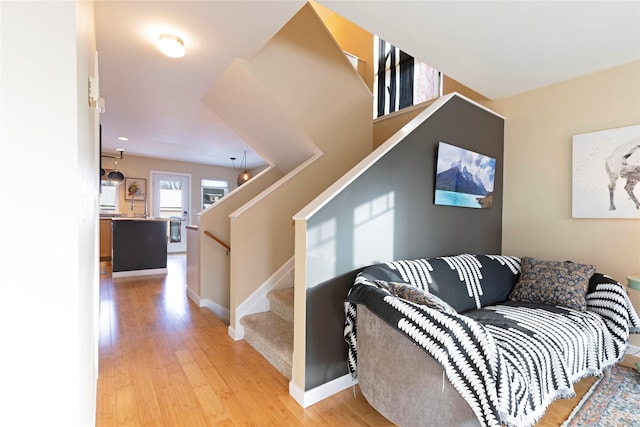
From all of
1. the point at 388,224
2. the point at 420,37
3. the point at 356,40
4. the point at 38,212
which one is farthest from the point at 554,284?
the point at 356,40

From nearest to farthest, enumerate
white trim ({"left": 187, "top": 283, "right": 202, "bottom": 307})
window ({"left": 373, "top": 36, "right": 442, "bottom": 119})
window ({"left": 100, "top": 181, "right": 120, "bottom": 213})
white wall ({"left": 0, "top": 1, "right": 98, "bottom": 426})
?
1. white wall ({"left": 0, "top": 1, "right": 98, "bottom": 426})
2. white trim ({"left": 187, "top": 283, "right": 202, "bottom": 307})
3. window ({"left": 373, "top": 36, "right": 442, "bottom": 119})
4. window ({"left": 100, "top": 181, "right": 120, "bottom": 213})

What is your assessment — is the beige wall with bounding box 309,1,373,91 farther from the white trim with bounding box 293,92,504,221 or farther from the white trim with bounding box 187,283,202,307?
the white trim with bounding box 187,283,202,307

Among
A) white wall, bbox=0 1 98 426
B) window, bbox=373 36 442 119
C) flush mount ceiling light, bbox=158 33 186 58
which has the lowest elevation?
white wall, bbox=0 1 98 426

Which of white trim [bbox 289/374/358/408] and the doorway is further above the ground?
the doorway

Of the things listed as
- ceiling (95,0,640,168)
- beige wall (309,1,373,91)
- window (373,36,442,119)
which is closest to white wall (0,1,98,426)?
ceiling (95,0,640,168)

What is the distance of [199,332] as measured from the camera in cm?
286

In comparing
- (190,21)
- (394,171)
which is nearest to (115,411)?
(394,171)

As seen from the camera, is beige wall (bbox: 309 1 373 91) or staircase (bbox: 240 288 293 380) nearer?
staircase (bbox: 240 288 293 380)

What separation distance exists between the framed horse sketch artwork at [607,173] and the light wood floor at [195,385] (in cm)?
158

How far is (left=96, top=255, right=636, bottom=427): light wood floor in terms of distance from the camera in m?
1.70

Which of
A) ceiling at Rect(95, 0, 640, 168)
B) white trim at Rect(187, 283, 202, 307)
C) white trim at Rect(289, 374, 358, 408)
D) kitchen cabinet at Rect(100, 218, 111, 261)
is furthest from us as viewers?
kitchen cabinet at Rect(100, 218, 111, 261)

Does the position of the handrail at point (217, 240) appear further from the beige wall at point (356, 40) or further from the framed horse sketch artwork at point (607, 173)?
the framed horse sketch artwork at point (607, 173)

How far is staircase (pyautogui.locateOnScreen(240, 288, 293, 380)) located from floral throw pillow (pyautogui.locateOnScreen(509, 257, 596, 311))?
2.05 m

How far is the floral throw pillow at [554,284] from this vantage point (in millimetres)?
2301
